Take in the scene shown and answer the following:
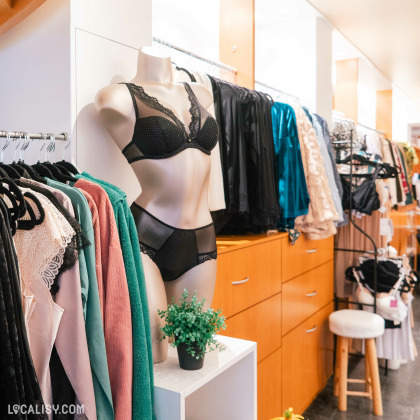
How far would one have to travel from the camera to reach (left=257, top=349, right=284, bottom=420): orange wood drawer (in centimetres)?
245

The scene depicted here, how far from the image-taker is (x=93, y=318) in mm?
1154

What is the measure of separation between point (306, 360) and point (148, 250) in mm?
1969

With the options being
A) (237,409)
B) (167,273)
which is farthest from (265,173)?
(237,409)

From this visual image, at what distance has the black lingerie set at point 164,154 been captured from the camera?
1.50 metres

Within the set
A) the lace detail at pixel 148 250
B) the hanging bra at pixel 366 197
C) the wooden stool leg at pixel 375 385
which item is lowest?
the wooden stool leg at pixel 375 385

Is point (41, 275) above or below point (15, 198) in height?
below

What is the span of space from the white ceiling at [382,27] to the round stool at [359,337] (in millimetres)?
2362

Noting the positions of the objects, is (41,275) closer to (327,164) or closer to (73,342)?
(73,342)

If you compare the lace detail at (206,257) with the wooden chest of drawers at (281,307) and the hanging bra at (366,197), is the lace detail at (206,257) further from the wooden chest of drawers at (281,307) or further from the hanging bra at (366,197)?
the hanging bra at (366,197)

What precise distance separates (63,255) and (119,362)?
1.12ft

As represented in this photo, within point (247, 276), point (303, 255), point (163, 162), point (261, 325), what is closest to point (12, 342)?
point (163, 162)

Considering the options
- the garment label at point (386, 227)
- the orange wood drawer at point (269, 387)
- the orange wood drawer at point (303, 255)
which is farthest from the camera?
the garment label at point (386, 227)

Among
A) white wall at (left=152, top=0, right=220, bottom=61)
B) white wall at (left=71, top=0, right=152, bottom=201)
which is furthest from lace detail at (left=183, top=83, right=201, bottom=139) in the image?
white wall at (left=152, top=0, right=220, bottom=61)

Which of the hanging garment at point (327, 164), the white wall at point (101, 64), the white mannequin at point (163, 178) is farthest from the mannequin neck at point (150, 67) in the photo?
the hanging garment at point (327, 164)
